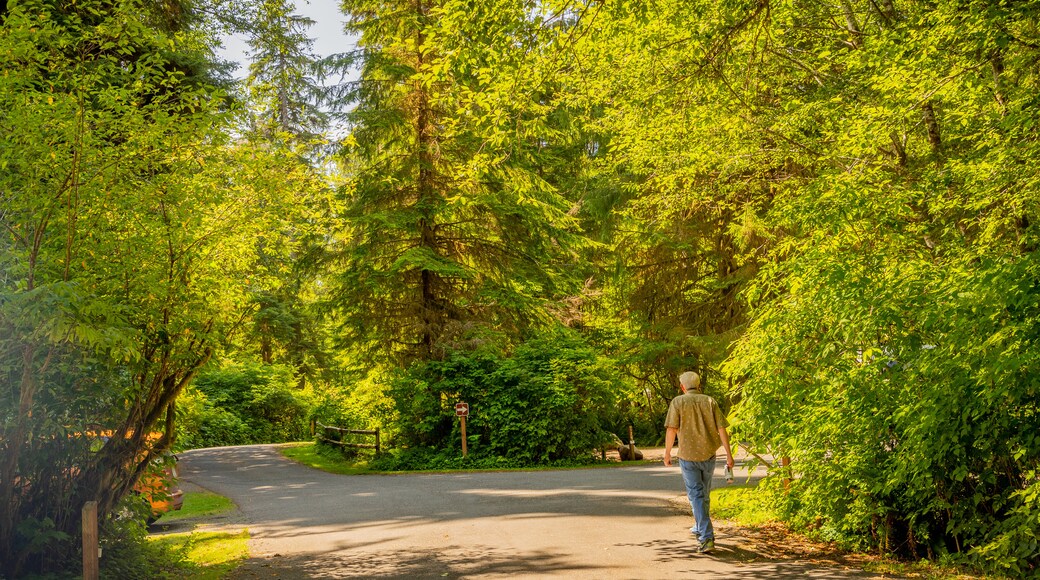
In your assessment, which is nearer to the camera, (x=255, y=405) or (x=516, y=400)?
(x=516, y=400)

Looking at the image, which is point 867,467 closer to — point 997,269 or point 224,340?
point 997,269

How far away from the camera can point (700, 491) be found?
29.2ft

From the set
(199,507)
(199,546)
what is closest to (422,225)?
(199,507)

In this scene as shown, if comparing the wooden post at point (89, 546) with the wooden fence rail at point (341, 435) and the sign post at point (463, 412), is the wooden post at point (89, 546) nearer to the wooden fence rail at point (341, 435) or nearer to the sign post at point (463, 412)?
the sign post at point (463, 412)

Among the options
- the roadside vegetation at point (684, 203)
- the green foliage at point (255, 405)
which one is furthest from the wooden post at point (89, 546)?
the green foliage at point (255, 405)

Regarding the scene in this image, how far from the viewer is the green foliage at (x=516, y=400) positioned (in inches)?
894

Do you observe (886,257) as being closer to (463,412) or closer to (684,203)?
(684,203)

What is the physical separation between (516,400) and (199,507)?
890 cm

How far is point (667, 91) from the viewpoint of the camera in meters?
10.8

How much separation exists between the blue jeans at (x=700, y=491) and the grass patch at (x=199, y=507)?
385 inches

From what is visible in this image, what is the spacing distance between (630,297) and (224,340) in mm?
19896

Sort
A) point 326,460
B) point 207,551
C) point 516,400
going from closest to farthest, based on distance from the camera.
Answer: point 207,551 < point 516,400 < point 326,460

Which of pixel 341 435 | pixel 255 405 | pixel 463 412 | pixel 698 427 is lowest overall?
pixel 698 427

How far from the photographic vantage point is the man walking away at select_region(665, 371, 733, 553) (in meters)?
8.91
